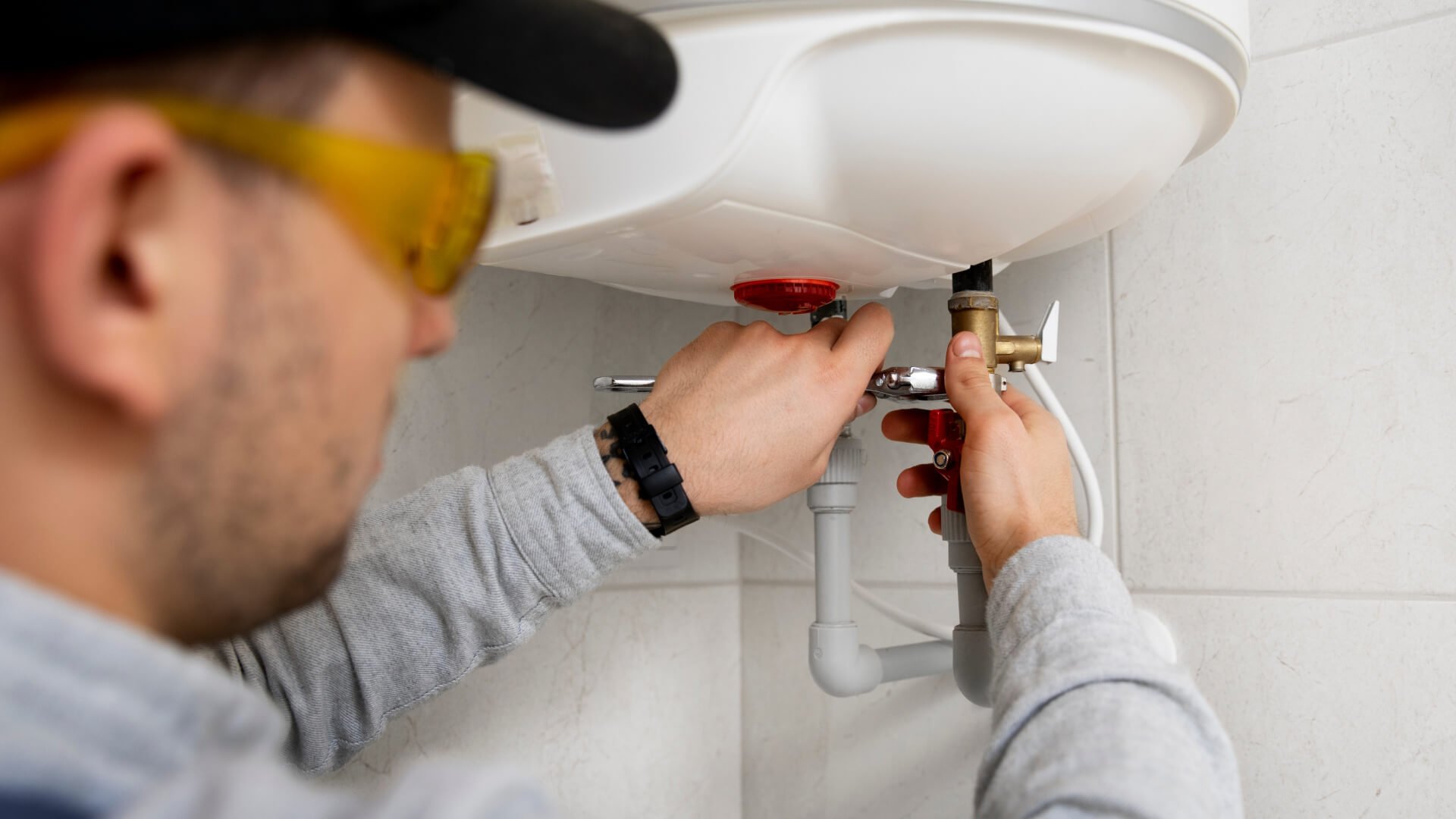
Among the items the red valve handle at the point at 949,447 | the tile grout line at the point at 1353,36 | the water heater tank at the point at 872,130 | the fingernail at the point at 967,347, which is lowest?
the red valve handle at the point at 949,447

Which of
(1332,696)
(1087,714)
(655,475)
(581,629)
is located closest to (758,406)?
(655,475)

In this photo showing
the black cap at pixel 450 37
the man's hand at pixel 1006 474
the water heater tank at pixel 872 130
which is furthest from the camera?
the man's hand at pixel 1006 474

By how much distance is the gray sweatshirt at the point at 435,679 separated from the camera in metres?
0.28

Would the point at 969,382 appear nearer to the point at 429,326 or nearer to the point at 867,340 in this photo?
the point at 867,340

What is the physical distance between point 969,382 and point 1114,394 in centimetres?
28

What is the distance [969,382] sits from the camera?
736mm

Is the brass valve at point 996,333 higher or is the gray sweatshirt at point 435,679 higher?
the brass valve at point 996,333

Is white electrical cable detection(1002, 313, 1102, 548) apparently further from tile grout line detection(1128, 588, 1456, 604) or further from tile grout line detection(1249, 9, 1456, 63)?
tile grout line detection(1249, 9, 1456, 63)

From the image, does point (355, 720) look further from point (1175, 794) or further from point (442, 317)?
point (1175, 794)

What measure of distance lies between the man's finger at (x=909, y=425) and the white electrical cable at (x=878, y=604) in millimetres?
206

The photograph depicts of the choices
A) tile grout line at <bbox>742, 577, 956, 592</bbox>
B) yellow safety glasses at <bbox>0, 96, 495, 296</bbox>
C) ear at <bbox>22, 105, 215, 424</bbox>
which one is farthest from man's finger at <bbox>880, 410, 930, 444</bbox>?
ear at <bbox>22, 105, 215, 424</bbox>

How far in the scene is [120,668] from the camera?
29 centimetres

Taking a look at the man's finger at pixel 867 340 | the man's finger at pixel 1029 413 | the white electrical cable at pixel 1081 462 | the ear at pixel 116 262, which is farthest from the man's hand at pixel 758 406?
the ear at pixel 116 262

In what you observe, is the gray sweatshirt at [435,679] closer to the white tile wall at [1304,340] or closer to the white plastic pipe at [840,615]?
the white plastic pipe at [840,615]
